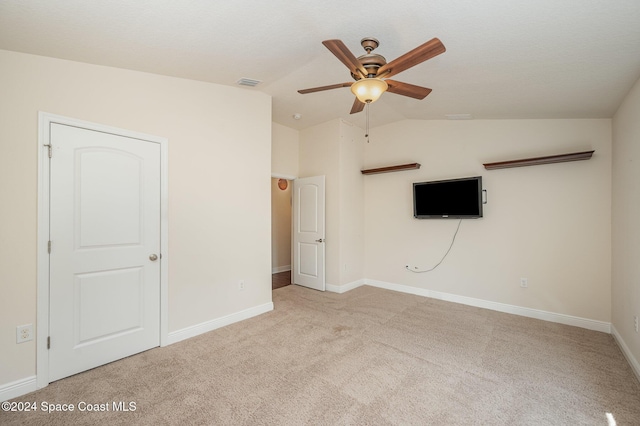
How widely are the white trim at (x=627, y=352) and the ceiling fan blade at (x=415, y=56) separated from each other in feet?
9.89

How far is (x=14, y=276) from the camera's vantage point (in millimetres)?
2049

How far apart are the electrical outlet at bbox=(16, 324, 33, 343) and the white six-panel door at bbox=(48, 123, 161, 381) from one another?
4.8 inches

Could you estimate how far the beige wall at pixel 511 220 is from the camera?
10.6 feet

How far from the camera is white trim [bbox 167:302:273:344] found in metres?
2.89

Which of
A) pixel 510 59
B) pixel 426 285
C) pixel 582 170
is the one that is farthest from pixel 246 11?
pixel 426 285

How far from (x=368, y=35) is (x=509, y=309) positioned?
3.84 metres

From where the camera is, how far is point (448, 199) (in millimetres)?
4121

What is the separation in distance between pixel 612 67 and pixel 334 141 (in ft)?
10.9

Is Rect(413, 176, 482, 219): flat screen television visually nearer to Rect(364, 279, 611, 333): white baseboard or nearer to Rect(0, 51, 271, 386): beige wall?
Rect(364, 279, 611, 333): white baseboard

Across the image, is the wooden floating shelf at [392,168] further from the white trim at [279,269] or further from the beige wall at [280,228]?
the white trim at [279,269]

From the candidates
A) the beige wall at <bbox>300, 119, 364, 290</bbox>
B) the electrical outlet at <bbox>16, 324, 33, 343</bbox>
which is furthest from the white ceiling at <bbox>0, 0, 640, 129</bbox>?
the electrical outlet at <bbox>16, 324, 33, 343</bbox>

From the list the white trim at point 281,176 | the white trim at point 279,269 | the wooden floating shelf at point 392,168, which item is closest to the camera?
the wooden floating shelf at point 392,168

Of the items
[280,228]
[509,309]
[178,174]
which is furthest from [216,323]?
[509,309]

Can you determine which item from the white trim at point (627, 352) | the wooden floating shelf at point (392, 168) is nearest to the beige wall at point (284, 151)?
the wooden floating shelf at point (392, 168)
